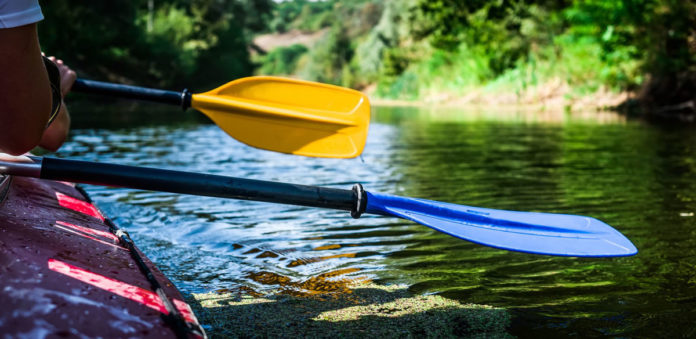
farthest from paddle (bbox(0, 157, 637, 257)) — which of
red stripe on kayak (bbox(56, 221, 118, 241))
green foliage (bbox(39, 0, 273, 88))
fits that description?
green foliage (bbox(39, 0, 273, 88))

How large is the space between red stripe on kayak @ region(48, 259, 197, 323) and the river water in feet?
2.67

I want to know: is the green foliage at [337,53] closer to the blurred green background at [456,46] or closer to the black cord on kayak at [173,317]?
the blurred green background at [456,46]

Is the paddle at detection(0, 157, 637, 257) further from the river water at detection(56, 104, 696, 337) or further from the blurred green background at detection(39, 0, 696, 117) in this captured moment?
the blurred green background at detection(39, 0, 696, 117)

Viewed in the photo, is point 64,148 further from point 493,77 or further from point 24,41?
point 493,77

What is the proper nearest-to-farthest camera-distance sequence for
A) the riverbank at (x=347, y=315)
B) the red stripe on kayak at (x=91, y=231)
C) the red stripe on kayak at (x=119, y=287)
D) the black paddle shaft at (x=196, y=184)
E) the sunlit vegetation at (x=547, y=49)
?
1. the red stripe on kayak at (x=119, y=287)
2. the black paddle shaft at (x=196, y=184)
3. the riverbank at (x=347, y=315)
4. the red stripe on kayak at (x=91, y=231)
5. the sunlit vegetation at (x=547, y=49)

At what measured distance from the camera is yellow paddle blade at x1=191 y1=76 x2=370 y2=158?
3.07 metres

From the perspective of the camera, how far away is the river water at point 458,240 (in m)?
2.26

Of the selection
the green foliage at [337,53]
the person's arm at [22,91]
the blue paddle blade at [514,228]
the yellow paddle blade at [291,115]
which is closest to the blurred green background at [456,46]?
the green foliage at [337,53]

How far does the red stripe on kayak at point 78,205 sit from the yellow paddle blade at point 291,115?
0.69m

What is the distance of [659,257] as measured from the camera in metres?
2.74

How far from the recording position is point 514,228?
222cm

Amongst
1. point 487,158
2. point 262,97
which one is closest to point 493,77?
point 487,158

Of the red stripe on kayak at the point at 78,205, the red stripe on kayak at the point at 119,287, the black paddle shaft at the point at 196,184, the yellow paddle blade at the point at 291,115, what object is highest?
the yellow paddle blade at the point at 291,115

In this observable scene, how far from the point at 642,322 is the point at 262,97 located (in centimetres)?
203
